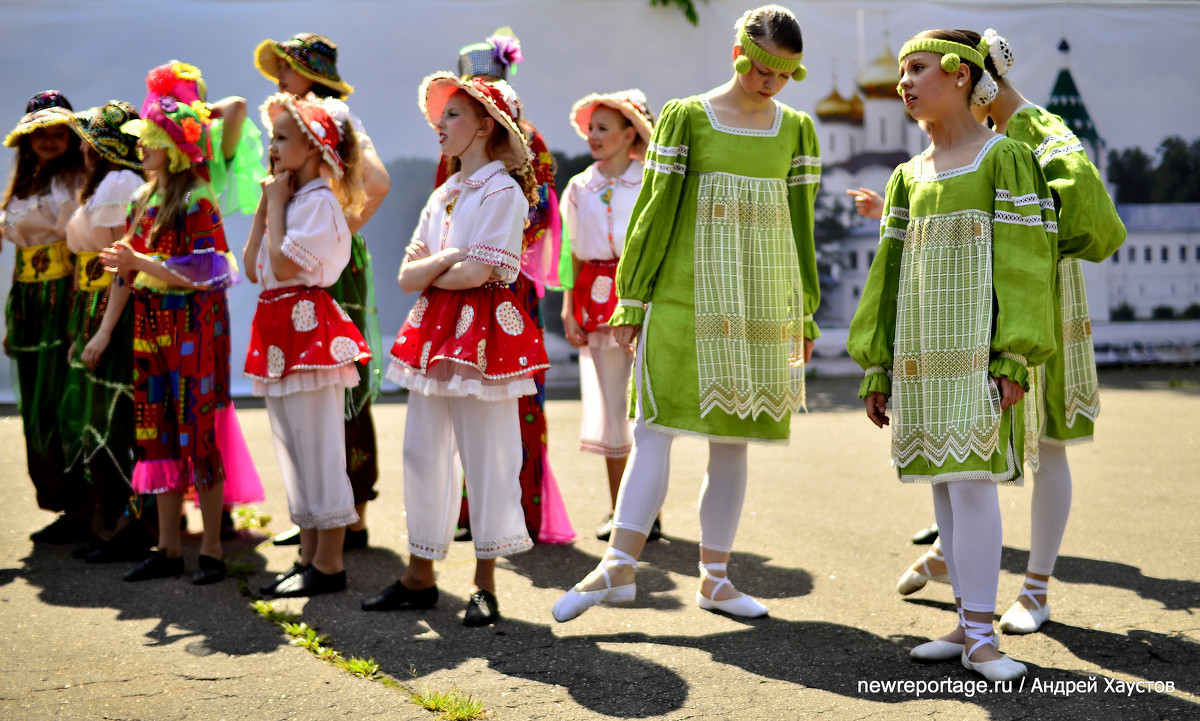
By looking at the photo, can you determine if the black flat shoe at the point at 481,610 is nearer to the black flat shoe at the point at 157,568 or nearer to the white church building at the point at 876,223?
the black flat shoe at the point at 157,568

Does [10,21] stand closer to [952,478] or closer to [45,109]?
[45,109]

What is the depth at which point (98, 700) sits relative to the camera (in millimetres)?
3275

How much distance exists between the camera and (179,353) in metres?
4.59

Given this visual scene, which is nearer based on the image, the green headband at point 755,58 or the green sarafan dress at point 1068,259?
the green sarafan dress at point 1068,259

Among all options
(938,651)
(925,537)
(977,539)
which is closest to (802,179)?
(977,539)

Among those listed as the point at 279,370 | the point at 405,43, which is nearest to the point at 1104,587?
the point at 279,370

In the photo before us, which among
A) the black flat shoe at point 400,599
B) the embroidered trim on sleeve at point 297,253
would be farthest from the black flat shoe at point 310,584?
the embroidered trim on sleeve at point 297,253

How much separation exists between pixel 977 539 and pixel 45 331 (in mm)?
4318

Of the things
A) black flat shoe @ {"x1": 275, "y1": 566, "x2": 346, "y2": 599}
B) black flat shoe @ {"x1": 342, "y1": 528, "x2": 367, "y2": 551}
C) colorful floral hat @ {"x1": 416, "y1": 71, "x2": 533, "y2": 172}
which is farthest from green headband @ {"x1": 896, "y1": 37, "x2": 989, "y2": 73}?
black flat shoe @ {"x1": 342, "y1": 528, "x2": 367, "y2": 551}

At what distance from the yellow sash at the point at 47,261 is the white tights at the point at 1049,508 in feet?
14.3

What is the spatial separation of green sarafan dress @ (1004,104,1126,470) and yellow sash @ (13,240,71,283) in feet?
13.8

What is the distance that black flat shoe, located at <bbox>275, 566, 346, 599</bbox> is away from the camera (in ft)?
14.0

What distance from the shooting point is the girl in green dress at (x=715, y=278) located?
3.73 metres

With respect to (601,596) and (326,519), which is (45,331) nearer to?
(326,519)
